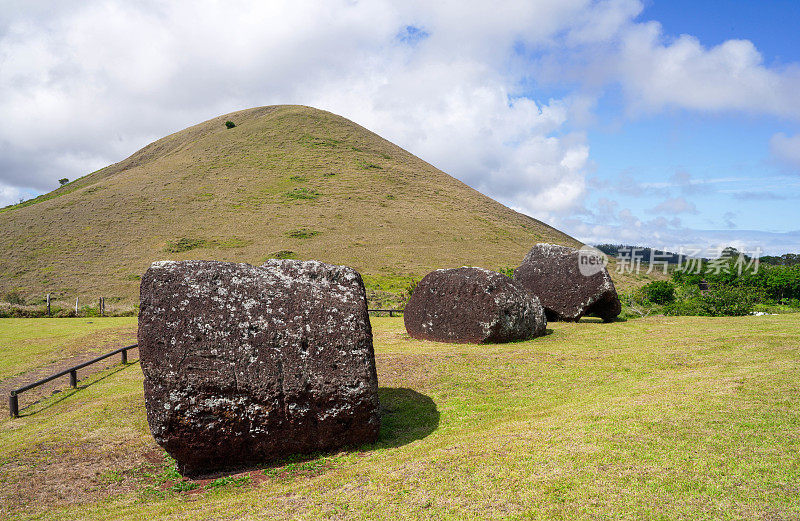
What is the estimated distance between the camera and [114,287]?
48438 mm

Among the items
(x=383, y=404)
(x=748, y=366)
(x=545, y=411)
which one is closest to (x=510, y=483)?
(x=545, y=411)

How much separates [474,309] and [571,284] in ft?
21.3

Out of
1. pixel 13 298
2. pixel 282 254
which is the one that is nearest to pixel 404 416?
pixel 13 298

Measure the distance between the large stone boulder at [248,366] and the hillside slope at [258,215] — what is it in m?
43.3

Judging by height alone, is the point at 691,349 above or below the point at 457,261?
below

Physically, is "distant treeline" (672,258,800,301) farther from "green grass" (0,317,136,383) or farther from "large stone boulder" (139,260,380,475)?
"green grass" (0,317,136,383)

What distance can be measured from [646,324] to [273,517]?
738 inches

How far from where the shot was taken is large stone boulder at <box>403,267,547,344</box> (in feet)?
54.0

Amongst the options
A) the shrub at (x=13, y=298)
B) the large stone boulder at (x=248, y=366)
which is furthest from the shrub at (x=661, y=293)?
the shrub at (x=13, y=298)

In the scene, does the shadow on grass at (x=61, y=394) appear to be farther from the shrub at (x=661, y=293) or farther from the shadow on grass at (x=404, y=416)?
the shrub at (x=661, y=293)

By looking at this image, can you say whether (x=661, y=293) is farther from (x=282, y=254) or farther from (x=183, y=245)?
(x=183, y=245)

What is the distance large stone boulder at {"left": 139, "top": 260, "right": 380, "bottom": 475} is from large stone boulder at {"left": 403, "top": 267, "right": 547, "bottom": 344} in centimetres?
871

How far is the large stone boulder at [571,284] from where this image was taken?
20688 mm

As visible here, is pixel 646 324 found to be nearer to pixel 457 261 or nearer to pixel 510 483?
pixel 510 483
